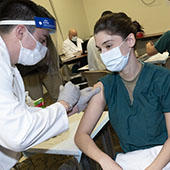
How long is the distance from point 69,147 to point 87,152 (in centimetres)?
13

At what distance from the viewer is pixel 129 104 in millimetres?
1129

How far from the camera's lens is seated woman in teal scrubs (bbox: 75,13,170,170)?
104 centimetres

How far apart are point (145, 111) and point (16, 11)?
2.75 ft

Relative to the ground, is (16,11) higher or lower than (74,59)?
higher

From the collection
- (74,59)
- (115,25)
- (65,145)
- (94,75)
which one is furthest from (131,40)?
(74,59)

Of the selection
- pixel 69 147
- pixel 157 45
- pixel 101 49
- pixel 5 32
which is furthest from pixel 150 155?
pixel 157 45

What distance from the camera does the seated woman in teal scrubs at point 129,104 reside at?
1.04 meters

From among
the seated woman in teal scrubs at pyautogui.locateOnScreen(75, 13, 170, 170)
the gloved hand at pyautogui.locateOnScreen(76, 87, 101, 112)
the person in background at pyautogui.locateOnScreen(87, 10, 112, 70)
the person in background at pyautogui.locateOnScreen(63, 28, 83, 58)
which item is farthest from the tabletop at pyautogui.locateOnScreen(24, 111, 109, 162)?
the person in background at pyautogui.locateOnScreen(63, 28, 83, 58)

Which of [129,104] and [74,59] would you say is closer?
[129,104]

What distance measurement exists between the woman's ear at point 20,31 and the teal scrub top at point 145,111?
0.64 meters

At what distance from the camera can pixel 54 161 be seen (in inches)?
97.3

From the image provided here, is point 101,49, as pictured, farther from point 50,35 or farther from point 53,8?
point 53,8

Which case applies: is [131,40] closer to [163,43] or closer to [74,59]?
[163,43]

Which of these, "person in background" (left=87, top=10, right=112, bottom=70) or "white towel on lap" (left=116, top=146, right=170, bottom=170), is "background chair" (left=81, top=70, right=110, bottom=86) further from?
"white towel on lap" (left=116, top=146, right=170, bottom=170)
